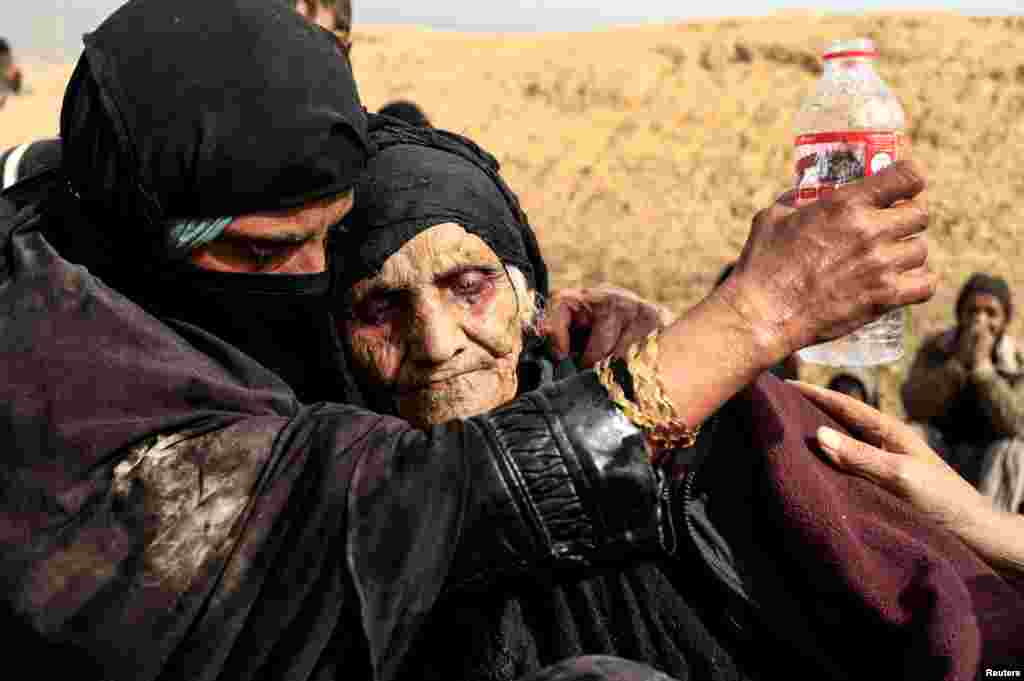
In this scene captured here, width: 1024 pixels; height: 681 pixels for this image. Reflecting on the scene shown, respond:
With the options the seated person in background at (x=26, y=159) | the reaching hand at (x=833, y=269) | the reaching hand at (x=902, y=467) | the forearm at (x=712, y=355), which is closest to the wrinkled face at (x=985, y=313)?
the reaching hand at (x=902, y=467)

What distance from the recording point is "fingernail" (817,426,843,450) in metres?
2.58

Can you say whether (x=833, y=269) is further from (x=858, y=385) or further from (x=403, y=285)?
(x=858, y=385)

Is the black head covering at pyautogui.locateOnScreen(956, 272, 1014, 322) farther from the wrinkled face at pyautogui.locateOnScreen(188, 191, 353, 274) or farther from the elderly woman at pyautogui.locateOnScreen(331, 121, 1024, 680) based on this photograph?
the wrinkled face at pyautogui.locateOnScreen(188, 191, 353, 274)

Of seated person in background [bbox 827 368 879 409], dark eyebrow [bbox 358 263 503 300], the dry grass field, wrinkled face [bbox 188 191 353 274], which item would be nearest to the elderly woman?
dark eyebrow [bbox 358 263 503 300]

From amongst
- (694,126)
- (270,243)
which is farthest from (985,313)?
(694,126)

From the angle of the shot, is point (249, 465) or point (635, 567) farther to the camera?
point (635, 567)

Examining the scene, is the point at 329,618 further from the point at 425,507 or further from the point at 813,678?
the point at 813,678

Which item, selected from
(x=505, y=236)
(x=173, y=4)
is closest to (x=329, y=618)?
(x=173, y=4)

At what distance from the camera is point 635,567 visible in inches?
101

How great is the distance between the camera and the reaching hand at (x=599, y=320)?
3.16 metres

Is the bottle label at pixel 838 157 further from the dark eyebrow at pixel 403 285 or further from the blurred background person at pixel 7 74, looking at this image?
the blurred background person at pixel 7 74

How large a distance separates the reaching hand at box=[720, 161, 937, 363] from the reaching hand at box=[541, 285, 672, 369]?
1056 mm

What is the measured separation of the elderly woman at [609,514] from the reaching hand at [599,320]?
0.26 meters

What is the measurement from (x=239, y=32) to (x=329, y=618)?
40.7 inches
